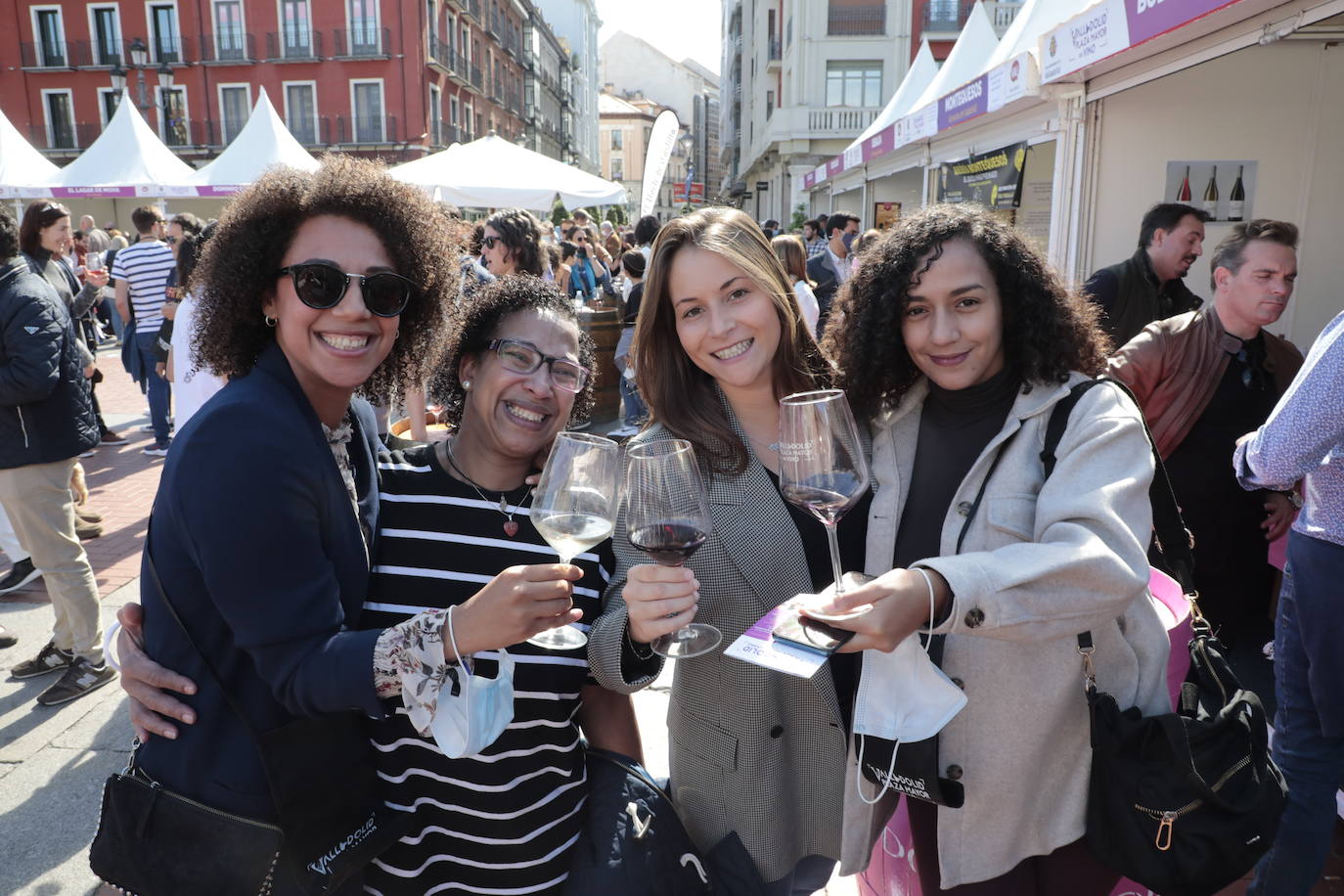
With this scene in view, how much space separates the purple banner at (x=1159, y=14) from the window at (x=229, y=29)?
3937cm

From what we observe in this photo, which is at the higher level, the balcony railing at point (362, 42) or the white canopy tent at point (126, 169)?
the balcony railing at point (362, 42)

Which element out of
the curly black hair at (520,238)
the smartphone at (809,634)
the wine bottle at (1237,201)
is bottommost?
the smartphone at (809,634)

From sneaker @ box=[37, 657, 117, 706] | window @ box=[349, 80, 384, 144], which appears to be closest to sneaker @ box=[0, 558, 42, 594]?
sneaker @ box=[37, 657, 117, 706]

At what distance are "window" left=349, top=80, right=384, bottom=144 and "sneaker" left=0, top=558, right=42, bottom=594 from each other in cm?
3390

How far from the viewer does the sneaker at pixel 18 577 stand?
209 inches

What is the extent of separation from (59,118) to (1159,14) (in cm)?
4498

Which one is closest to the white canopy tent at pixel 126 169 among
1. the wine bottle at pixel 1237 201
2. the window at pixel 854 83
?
the wine bottle at pixel 1237 201

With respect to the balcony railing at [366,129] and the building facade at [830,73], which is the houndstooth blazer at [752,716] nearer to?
the building facade at [830,73]

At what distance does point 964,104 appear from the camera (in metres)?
7.83

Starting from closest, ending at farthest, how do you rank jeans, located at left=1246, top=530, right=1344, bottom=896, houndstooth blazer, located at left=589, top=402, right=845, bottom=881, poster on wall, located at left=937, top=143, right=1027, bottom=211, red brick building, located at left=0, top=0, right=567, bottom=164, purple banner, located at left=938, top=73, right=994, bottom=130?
houndstooth blazer, located at left=589, top=402, right=845, bottom=881, jeans, located at left=1246, top=530, right=1344, bottom=896, purple banner, located at left=938, top=73, right=994, bottom=130, poster on wall, located at left=937, top=143, right=1027, bottom=211, red brick building, located at left=0, top=0, right=567, bottom=164

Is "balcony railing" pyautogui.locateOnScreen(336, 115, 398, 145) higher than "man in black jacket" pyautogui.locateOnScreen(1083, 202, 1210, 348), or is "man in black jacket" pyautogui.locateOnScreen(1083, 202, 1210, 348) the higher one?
"balcony railing" pyautogui.locateOnScreen(336, 115, 398, 145)

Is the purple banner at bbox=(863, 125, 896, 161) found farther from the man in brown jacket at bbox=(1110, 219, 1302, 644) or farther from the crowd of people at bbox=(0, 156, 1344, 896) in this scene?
the crowd of people at bbox=(0, 156, 1344, 896)

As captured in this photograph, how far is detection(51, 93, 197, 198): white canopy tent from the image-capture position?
15.6m

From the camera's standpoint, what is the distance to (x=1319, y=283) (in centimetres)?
615
